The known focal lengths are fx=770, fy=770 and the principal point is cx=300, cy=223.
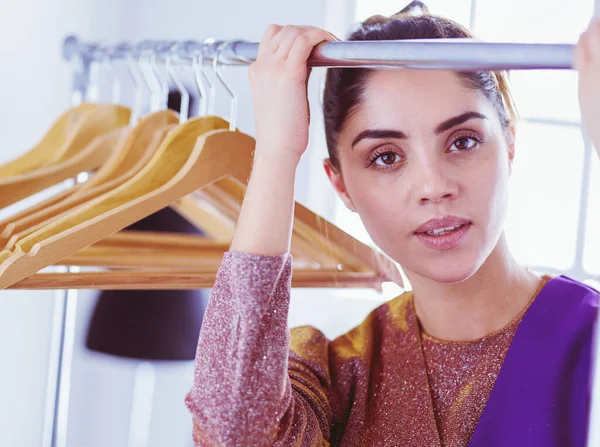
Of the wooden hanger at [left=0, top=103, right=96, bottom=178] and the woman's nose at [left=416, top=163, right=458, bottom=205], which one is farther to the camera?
the wooden hanger at [left=0, top=103, right=96, bottom=178]

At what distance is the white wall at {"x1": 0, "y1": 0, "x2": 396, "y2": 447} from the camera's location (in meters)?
1.98

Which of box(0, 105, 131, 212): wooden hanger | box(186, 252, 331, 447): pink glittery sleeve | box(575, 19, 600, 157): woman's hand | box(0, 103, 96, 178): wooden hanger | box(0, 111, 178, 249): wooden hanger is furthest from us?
box(0, 103, 96, 178): wooden hanger

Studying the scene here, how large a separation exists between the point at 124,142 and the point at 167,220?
2.44 feet

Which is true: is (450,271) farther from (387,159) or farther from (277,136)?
(277,136)

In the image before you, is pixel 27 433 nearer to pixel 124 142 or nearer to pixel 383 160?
pixel 124 142

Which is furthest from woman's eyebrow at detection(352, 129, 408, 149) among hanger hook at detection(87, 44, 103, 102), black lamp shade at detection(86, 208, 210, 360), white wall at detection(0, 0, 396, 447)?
black lamp shade at detection(86, 208, 210, 360)

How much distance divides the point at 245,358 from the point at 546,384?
13.3 inches

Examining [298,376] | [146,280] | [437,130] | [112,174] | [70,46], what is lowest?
[298,376]

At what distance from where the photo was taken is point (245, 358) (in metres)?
0.77

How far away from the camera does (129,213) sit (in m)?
0.93

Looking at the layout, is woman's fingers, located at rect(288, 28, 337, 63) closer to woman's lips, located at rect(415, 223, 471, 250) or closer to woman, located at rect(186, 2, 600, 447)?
woman, located at rect(186, 2, 600, 447)

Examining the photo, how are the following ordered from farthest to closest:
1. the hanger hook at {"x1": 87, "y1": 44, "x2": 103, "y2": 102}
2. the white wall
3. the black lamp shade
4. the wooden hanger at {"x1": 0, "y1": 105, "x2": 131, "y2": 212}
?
the white wall < the black lamp shade < the hanger hook at {"x1": 87, "y1": 44, "x2": 103, "y2": 102} < the wooden hanger at {"x1": 0, "y1": 105, "x2": 131, "y2": 212}

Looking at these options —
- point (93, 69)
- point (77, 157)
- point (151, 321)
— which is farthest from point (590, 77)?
point (151, 321)

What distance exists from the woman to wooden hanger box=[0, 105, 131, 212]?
450 millimetres
